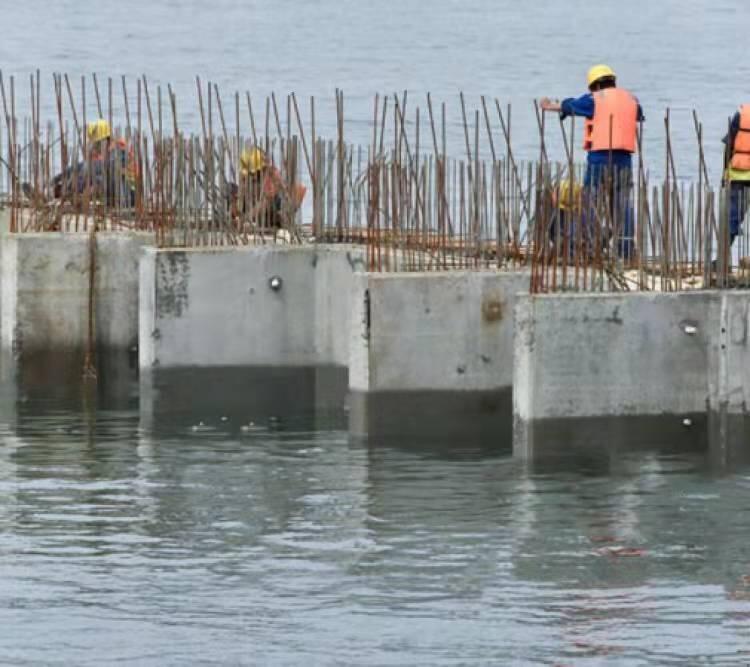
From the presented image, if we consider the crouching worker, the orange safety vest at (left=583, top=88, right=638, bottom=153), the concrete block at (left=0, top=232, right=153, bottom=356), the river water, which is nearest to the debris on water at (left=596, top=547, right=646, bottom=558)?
the river water

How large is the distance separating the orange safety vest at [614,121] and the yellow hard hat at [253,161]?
3.00m

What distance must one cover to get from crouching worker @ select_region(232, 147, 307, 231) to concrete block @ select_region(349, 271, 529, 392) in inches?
111

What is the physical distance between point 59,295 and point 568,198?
575cm

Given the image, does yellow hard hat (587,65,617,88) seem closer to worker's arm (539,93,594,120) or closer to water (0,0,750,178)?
worker's arm (539,93,594,120)

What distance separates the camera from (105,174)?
91.6 ft

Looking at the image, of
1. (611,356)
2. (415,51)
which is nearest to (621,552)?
(611,356)

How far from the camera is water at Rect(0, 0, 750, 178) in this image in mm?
62500

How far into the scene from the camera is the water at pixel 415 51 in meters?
62.5

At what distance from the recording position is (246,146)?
27438 millimetres

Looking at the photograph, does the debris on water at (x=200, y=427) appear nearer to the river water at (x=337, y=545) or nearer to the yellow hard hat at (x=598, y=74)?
the river water at (x=337, y=545)

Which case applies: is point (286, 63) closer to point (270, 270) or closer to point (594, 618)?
point (270, 270)

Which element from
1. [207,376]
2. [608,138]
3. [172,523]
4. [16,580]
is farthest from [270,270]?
[16,580]

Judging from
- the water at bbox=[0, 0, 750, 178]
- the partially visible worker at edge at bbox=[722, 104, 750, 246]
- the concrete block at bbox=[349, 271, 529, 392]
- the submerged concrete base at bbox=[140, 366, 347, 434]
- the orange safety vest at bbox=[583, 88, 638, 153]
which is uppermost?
the water at bbox=[0, 0, 750, 178]

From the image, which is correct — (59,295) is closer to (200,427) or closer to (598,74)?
(200,427)
